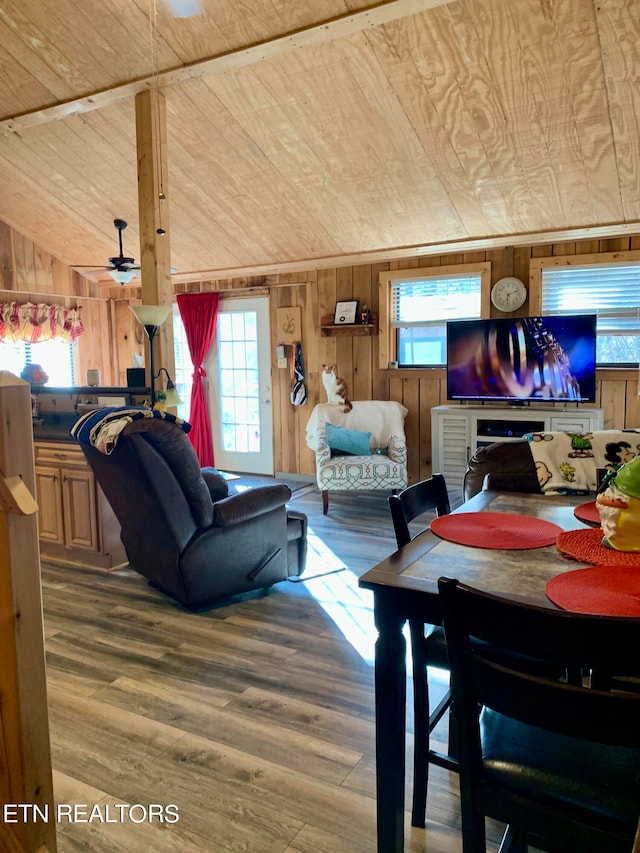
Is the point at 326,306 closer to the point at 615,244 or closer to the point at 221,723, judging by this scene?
the point at 615,244

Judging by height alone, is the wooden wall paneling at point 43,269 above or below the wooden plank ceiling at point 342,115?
below

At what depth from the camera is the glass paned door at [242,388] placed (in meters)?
6.91

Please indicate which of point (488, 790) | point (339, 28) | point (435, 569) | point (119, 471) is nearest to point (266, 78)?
point (339, 28)

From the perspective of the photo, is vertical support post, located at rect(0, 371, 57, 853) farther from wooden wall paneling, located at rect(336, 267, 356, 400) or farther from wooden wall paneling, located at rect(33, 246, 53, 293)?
wooden wall paneling, located at rect(33, 246, 53, 293)

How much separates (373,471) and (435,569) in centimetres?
374

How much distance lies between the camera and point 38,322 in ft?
22.9

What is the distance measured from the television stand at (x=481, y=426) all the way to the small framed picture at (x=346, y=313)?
127 cm

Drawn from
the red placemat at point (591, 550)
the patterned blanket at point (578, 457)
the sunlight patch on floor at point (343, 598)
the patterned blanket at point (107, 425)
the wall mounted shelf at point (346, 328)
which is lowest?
the sunlight patch on floor at point (343, 598)

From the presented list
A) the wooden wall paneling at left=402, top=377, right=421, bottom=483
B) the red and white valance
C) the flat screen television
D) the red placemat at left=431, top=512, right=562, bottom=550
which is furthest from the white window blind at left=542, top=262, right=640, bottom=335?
the red and white valance

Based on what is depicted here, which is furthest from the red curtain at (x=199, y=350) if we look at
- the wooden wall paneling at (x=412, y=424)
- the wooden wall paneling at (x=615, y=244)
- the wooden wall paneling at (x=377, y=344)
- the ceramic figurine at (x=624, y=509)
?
the ceramic figurine at (x=624, y=509)

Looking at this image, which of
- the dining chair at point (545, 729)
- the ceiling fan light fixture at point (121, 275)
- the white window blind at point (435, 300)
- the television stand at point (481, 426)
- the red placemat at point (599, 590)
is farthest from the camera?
the white window blind at point (435, 300)

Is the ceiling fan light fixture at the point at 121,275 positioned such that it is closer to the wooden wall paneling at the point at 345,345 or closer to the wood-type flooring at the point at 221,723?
the wooden wall paneling at the point at 345,345

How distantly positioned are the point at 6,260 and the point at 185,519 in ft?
16.6

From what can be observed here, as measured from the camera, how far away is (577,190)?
466 centimetres
